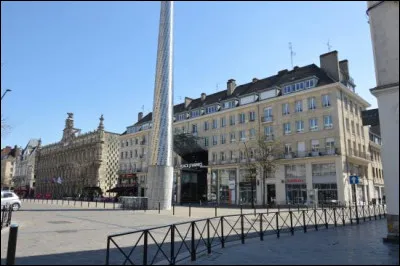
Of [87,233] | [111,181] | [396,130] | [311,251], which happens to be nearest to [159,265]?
[311,251]

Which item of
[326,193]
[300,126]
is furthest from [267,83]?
[326,193]

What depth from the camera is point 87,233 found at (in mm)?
13859

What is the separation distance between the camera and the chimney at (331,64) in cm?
4384

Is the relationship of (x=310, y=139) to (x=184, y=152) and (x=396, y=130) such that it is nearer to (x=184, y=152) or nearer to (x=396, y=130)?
(x=184, y=152)

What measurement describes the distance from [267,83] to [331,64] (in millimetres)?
10685

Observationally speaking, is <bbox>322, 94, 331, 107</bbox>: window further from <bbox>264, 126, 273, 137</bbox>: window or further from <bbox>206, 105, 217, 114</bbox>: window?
<bbox>206, 105, 217, 114</bbox>: window

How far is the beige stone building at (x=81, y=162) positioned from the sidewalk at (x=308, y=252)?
55512 mm

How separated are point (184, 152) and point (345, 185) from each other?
27.4m

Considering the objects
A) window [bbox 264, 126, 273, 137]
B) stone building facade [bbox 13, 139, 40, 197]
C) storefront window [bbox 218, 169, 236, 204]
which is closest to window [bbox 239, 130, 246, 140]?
window [bbox 264, 126, 273, 137]

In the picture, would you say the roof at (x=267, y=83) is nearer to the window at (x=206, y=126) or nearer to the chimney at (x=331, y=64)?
the chimney at (x=331, y=64)

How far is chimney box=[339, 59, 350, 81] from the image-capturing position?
151 ft

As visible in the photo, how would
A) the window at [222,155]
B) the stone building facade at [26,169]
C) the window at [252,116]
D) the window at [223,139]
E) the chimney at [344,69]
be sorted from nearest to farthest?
the chimney at [344,69]
the window at [252,116]
the window at [222,155]
the window at [223,139]
the stone building facade at [26,169]

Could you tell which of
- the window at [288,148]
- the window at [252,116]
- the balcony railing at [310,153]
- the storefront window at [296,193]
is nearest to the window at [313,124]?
the balcony railing at [310,153]

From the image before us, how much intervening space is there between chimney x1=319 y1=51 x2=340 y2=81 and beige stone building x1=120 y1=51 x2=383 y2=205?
134mm
